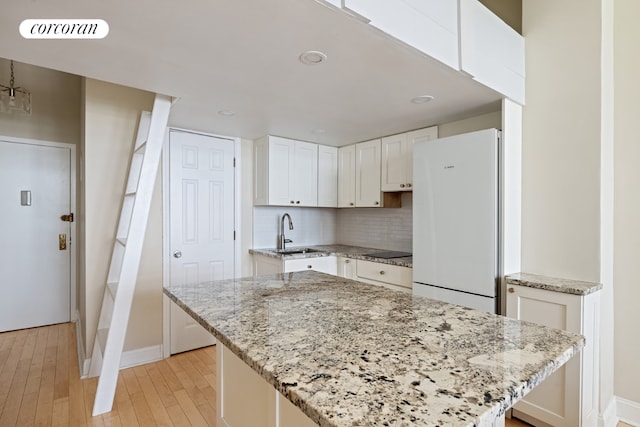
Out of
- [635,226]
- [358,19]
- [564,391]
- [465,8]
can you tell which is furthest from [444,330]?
[635,226]

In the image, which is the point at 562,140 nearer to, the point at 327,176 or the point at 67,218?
the point at 327,176

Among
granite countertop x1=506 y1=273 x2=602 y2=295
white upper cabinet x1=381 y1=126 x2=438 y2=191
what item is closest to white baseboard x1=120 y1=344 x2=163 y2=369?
white upper cabinet x1=381 y1=126 x2=438 y2=191

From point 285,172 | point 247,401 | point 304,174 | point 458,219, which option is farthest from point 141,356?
point 458,219

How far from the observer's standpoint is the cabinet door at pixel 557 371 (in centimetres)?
181

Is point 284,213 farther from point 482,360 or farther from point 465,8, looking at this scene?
point 482,360

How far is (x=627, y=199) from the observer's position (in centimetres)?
206

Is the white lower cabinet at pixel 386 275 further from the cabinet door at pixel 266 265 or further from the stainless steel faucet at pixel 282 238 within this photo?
the stainless steel faucet at pixel 282 238

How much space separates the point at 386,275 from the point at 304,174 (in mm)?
1421

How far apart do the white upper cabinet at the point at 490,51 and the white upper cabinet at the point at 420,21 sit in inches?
3.8

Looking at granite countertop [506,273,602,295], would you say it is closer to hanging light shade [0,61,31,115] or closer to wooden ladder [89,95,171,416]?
wooden ladder [89,95,171,416]

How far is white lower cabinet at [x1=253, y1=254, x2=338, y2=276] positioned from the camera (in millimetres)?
3131

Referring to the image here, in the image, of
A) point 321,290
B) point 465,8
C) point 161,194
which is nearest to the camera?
point 321,290

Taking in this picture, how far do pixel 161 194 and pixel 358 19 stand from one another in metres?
2.28

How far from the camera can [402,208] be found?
353cm
